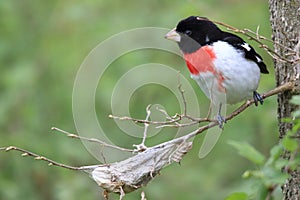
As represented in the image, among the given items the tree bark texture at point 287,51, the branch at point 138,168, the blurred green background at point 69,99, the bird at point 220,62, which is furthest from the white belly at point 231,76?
the blurred green background at point 69,99

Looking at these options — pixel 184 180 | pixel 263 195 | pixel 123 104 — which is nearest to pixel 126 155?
pixel 123 104

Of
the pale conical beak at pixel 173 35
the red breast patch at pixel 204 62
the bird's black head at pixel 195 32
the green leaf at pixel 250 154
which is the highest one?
the pale conical beak at pixel 173 35

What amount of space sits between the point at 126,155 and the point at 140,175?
2080mm

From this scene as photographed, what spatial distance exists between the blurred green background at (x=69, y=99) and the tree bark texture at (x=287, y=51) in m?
2.05

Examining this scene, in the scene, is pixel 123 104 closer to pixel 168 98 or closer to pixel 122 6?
pixel 168 98

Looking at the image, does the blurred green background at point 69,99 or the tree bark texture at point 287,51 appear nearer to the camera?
the tree bark texture at point 287,51

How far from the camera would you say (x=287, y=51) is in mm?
3100

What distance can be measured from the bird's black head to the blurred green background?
1.58m

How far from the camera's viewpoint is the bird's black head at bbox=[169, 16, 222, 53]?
11.8 ft

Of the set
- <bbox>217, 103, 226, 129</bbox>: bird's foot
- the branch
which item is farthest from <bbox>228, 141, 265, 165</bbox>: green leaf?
<bbox>217, 103, 226, 129</bbox>: bird's foot

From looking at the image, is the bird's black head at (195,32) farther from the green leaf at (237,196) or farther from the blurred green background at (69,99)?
the green leaf at (237,196)

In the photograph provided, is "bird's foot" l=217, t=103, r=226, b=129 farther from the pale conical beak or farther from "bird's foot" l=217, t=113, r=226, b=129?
the pale conical beak

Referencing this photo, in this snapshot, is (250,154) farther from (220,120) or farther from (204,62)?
(204,62)

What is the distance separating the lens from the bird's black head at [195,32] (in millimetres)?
3611
